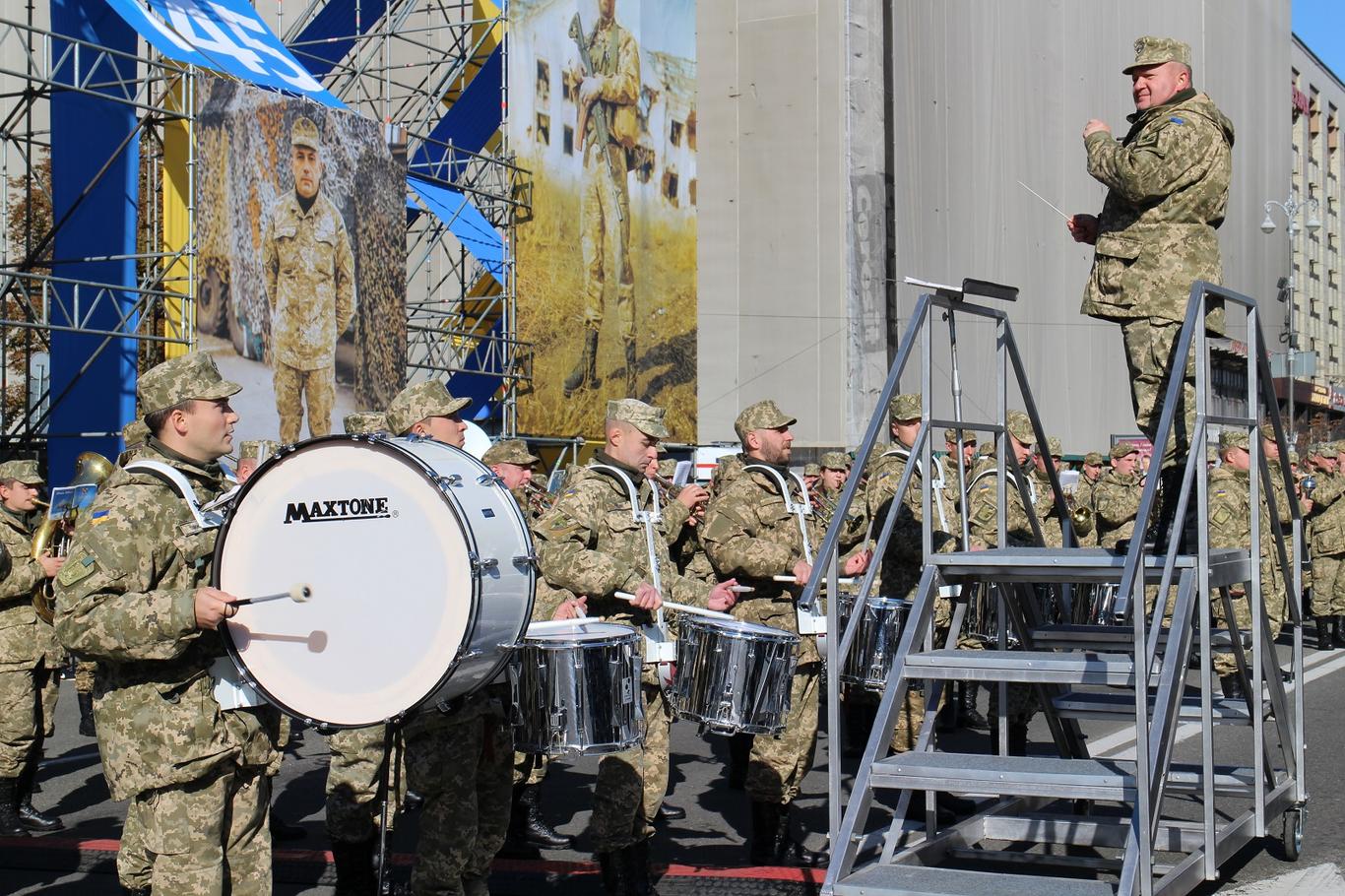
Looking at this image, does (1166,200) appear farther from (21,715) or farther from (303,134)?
(303,134)

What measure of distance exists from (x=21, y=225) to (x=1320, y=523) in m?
A: 20.2

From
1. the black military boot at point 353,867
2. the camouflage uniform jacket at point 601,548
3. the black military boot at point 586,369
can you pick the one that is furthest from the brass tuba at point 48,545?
the black military boot at point 586,369

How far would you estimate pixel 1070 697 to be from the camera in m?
6.81

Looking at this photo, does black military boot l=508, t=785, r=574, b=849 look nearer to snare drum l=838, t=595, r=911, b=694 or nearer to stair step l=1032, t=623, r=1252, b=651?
snare drum l=838, t=595, r=911, b=694

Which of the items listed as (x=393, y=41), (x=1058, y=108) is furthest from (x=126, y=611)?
(x=1058, y=108)

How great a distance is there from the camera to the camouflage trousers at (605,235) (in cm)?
2475

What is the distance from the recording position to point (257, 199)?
16516 millimetres

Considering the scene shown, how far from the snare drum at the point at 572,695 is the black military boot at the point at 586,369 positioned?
18.4 meters

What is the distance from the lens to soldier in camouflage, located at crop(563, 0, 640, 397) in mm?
24625

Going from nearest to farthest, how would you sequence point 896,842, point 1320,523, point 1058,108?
point 896,842, point 1320,523, point 1058,108

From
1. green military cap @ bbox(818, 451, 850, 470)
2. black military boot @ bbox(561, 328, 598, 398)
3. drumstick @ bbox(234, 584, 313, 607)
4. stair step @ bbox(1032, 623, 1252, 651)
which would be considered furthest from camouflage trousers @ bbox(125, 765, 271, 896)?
black military boot @ bbox(561, 328, 598, 398)

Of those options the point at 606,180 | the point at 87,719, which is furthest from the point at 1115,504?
the point at 606,180

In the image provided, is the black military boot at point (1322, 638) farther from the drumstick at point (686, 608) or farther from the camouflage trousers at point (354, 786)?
the camouflage trousers at point (354, 786)

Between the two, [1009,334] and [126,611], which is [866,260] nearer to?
[1009,334]
